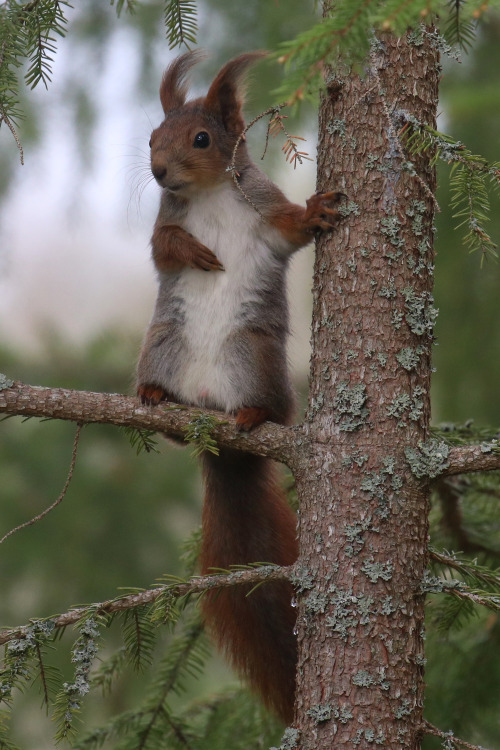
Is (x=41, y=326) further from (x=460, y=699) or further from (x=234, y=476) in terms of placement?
(x=460, y=699)

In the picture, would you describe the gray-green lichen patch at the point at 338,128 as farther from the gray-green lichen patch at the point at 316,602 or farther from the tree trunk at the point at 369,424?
the gray-green lichen patch at the point at 316,602

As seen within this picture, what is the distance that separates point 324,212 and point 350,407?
1.14 ft

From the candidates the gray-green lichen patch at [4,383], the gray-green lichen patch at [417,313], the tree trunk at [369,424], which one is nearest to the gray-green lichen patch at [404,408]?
the tree trunk at [369,424]

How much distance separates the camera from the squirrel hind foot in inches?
58.5

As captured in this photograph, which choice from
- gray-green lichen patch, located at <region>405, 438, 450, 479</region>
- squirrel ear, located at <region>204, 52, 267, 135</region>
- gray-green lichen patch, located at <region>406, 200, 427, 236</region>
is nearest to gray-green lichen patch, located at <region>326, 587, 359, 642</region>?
gray-green lichen patch, located at <region>405, 438, 450, 479</region>

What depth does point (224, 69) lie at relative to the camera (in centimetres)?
186

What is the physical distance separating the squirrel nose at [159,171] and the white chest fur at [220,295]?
161mm

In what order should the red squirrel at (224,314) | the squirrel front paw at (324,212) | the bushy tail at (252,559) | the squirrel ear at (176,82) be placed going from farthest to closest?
the squirrel ear at (176,82) → the red squirrel at (224,314) → the bushy tail at (252,559) → the squirrel front paw at (324,212)

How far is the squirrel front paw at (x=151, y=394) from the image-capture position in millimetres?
1590

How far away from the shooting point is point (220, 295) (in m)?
1.85

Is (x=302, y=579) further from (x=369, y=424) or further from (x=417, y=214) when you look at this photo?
(x=417, y=214)

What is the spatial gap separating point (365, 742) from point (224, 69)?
1440 mm

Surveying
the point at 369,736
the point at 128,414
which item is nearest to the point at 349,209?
the point at 128,414

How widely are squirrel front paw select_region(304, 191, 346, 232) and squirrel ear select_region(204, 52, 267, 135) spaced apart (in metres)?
0.57
